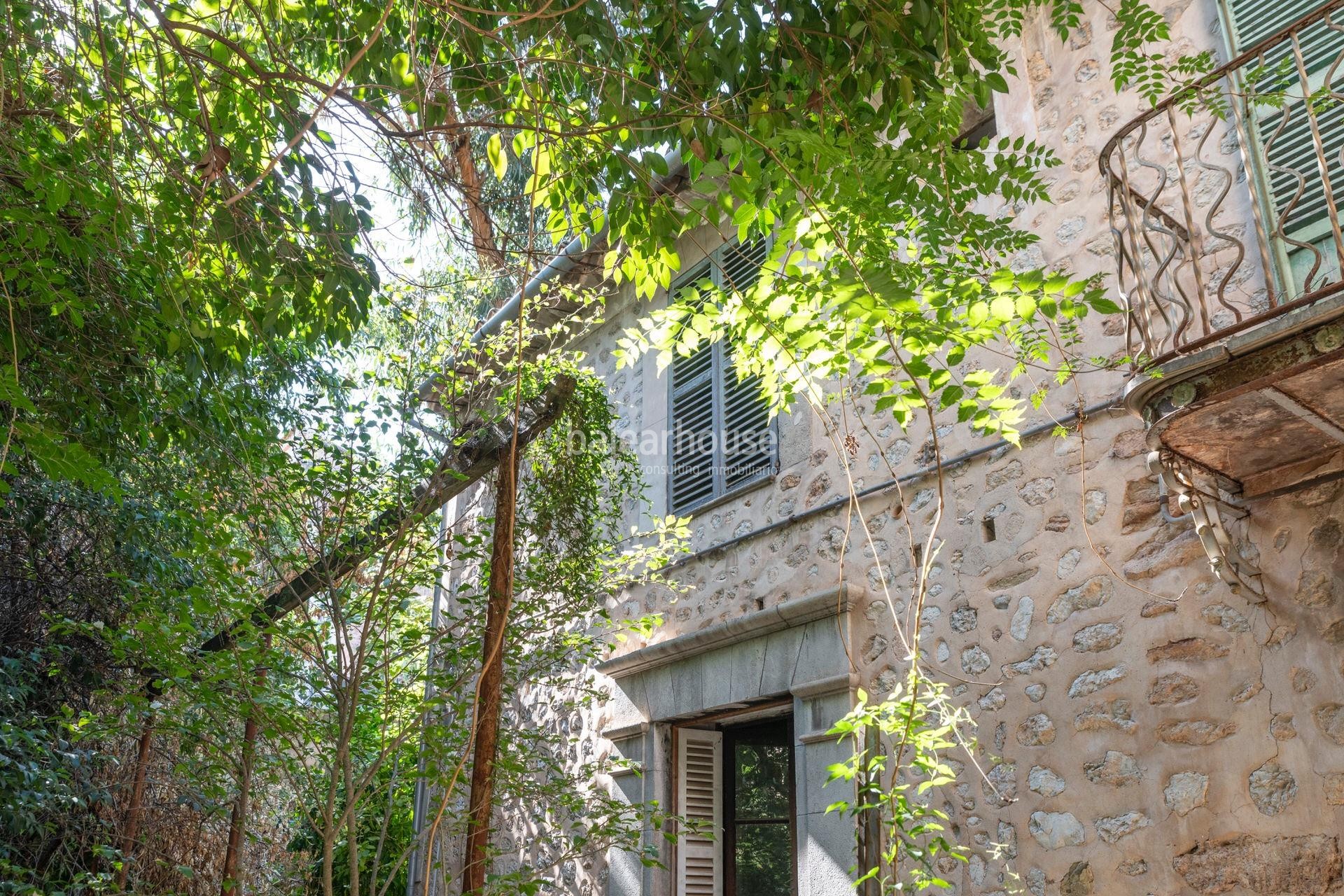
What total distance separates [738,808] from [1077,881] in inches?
90.1

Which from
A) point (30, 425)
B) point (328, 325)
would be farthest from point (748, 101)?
point (30, 425)

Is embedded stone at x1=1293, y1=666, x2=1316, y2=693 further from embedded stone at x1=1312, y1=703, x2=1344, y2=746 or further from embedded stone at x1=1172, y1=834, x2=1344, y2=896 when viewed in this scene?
embedded stone at x1=1172, y1=834, x2=1344, y2=896

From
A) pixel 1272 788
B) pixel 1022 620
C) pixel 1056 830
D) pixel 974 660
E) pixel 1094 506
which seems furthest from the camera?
pixel 974 660

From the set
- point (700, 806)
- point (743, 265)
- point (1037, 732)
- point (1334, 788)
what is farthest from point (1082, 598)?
point (743, 265)

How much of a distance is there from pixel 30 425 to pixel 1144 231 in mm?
3485

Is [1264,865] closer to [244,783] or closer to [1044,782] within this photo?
[1044,782]

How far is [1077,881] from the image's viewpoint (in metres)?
3.59

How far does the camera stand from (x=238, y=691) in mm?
4289

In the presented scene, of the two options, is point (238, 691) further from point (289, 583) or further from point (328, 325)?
point (328, 325)

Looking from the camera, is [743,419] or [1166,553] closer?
[1166,553]

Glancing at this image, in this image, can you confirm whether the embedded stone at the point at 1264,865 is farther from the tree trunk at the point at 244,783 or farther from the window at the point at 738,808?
the tree trunk at the point at 244,783

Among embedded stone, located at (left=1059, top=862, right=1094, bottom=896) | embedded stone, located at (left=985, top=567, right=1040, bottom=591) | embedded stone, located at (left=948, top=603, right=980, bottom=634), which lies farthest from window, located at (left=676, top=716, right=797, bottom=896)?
embedded stone, located at (left=1059, top=862, right=1094, bottom=896)

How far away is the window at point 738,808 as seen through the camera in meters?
5.22

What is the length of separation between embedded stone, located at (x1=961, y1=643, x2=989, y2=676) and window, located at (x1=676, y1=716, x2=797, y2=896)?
1.27 metres
